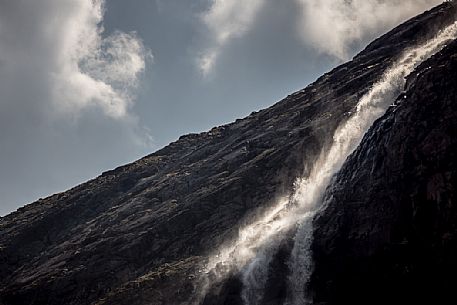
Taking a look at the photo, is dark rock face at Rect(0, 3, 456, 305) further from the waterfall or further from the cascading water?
the waterfall

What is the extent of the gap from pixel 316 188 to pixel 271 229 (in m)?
9.19

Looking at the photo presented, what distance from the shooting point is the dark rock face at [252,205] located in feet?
158

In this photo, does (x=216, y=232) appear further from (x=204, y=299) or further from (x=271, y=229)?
(x=204, y=299)

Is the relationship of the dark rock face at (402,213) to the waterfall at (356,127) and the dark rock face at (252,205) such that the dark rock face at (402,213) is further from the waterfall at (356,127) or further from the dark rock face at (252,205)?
the waterfall at (356,127)

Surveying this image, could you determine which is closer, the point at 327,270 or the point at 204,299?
the point at 327,270

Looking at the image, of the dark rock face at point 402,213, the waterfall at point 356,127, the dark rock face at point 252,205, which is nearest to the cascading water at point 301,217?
the waterfall at point 356,127

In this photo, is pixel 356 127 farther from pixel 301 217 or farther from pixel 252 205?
pixel 301 217

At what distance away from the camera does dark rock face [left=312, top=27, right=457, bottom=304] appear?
44562 mm

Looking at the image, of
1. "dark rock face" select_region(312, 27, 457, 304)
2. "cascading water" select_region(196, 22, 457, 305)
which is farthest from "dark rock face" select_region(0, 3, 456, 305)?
"cascading water" select_region(196, 22, 457, 305)

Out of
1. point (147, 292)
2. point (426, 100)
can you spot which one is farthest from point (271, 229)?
point (426, 100)

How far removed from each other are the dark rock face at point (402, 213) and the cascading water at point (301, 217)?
263 cm

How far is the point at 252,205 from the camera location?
3147 inches

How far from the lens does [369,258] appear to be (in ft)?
161

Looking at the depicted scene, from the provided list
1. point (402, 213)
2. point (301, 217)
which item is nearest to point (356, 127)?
point (301, 217)
